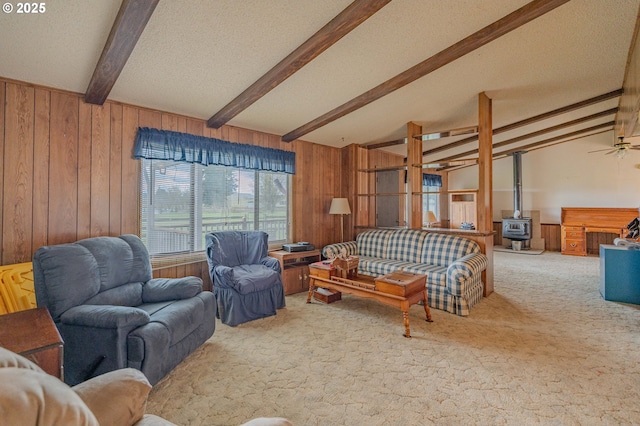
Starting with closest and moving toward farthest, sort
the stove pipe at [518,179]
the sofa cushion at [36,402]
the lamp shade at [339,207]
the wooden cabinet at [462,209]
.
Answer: the sofa cushion at [36,402]
the lamp shade at [339,207]
the stove pipe at [518,179]
the wooden cabinet at [462,209]

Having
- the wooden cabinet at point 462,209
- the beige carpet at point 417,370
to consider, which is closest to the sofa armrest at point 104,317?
the beige carpet at point 417,370

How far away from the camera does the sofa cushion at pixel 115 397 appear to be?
0.99 metres

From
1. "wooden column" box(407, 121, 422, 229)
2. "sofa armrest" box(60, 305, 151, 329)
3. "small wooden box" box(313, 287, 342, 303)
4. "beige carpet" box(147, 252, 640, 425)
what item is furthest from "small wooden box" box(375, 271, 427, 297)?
"sofa armrest" box(60, 305, 151, 329)

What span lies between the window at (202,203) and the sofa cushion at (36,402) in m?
2.96

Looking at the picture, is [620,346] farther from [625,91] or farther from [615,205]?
[615,205]

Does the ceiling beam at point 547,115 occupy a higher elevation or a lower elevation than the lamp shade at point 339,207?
higher

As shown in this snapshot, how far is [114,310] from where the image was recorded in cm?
193

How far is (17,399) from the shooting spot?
59 cm

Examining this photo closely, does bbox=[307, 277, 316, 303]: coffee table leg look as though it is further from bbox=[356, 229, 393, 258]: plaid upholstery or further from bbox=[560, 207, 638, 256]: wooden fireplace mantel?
bbox=[560, 207, 638, 256]: wooden fireplace mantel

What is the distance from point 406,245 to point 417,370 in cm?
235

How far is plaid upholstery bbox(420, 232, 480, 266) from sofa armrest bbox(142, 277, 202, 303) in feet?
10.0

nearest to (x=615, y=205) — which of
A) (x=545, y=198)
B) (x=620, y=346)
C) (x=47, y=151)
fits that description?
(x=545, y=198)

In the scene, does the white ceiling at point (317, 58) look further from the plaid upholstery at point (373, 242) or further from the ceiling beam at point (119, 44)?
the plaid upholstery at point (373, 242)

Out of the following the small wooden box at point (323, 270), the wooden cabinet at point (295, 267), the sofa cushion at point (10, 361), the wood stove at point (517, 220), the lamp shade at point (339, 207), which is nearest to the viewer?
the sofa cushion at point (10, 361)
